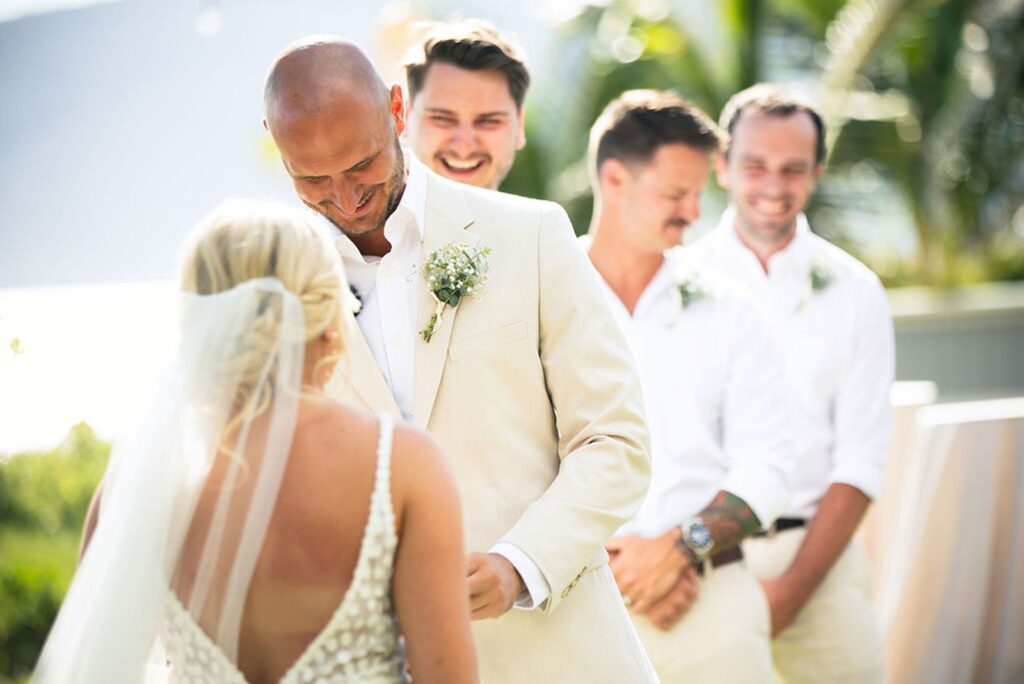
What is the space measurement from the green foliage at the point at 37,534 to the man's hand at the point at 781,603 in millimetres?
4030

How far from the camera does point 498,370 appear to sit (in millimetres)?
3170

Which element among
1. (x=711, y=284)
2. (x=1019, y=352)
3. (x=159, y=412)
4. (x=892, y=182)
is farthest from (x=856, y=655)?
(x=892, y=182)

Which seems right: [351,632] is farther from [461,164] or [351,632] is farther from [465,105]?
[465,105]

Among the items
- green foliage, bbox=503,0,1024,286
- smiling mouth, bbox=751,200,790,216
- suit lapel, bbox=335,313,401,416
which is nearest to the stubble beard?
suit lapel, bbox=335,313,401,416

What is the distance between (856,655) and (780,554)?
0.47 meters

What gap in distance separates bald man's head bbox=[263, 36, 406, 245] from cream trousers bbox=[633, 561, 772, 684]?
1.90 m

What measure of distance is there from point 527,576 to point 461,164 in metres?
1.97

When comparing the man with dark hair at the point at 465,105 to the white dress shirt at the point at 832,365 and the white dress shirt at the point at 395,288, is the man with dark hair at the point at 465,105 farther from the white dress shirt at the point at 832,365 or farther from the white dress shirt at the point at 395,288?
the white dress shirt at the point at 832,365

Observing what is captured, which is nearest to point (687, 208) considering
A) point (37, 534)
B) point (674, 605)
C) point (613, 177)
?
point (613, 177)

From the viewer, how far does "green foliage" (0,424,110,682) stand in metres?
7.52

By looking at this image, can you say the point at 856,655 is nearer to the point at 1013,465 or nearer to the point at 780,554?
the point at 780,554

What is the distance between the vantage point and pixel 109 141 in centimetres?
1688

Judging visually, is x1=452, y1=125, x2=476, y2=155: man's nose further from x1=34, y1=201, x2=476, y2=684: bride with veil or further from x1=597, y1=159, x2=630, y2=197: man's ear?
x1=34, y1=201, x2=476, y2=684: bride with veil

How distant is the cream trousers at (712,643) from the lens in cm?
434
